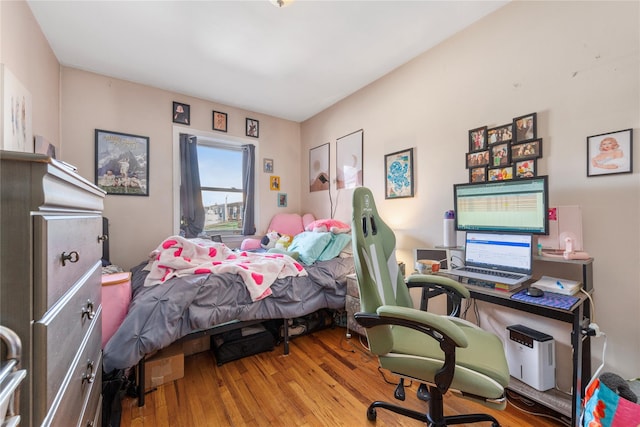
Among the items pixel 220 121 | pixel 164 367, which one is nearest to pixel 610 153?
pixel 164 367

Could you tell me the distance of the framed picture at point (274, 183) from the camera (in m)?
3.81

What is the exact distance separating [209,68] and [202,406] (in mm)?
2854

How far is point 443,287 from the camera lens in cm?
145

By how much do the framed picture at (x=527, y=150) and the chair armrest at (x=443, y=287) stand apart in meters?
1.02

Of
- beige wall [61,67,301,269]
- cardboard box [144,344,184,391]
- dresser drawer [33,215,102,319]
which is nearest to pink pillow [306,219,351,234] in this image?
cardboard box [144,344,184,391]

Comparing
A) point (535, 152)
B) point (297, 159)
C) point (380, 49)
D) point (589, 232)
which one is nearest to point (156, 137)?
point (297, 159)

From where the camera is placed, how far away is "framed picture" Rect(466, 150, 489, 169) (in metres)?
1.91

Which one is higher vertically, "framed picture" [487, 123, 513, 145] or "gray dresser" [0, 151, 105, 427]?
"framed picture" [487, 123, 513, 145]

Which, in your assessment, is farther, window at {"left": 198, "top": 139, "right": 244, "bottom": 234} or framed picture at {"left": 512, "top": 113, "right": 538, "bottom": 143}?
window at {"left": 198, "top": 139, "right": 244, "bottom": 234}

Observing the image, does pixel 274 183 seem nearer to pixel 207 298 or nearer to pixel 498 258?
pixel 207 298

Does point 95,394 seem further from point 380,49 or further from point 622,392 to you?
point 380,49

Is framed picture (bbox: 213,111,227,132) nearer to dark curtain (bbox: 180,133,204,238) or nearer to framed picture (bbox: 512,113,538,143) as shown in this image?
dark curtain (bbox: 180,133,204,238)

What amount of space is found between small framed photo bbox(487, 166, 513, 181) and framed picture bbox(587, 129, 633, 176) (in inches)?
15.0

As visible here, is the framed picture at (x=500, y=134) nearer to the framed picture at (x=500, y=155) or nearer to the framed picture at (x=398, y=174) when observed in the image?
the framed picture at (x=500, y=155)
